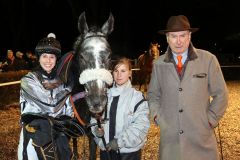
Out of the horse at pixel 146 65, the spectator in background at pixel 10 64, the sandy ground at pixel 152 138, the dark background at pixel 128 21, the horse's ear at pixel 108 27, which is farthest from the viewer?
the dark background at pixel 128 21

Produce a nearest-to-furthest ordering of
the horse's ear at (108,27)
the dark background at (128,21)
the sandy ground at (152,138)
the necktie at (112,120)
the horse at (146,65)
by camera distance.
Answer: the necktie at (112,120) → the horse's ear at (108,27) → the sandy ground at (152,138) → the horse at (146,65) → the dark background at (128,21)

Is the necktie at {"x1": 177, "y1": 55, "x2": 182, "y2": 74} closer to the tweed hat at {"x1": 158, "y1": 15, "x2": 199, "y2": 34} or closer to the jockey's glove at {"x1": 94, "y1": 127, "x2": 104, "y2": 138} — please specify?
the tweed hat at {"x1": 158, "y1": 15, "x2": 199, "y2": 34}

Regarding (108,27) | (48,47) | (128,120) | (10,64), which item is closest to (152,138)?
(128,120)

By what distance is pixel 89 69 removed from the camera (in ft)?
11.1

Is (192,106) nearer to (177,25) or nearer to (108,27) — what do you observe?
(177,25)

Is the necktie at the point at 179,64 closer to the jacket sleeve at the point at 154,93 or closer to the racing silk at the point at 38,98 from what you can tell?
the jacket sleeve at the point at 154,93

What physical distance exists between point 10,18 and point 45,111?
104 feet

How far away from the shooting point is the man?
10.6 feet

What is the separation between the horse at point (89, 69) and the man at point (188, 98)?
558mm

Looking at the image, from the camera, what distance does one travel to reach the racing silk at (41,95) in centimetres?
303

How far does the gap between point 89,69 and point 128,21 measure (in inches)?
1292

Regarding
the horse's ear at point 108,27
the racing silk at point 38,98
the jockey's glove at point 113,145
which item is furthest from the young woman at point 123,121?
the racing silk at point 38,98

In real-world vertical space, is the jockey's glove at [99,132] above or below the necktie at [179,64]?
below

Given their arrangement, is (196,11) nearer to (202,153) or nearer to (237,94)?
(237,94)
